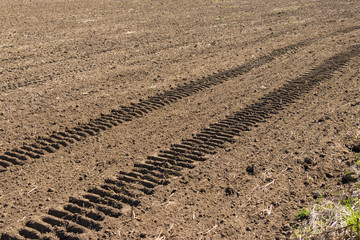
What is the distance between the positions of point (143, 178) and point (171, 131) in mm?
1552

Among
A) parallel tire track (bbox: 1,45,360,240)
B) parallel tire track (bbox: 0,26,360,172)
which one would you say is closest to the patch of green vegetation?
parallel tire track (bbox: 1,45,360,240)

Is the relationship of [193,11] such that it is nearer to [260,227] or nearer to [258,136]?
[258,136]

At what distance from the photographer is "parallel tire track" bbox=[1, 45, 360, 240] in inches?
160

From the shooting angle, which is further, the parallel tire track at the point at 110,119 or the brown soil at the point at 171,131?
the parallel tire track at the point at 110,119

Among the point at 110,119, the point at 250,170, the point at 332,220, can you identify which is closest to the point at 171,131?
the point at 110,119

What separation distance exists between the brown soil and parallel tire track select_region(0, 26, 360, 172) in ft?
0.08

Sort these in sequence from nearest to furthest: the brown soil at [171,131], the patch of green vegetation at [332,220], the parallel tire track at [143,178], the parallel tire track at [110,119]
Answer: the patch of green vegetation at [332,220] → the parallel tire track at [143,178] → the brown soil at [171,131] → the parallel tire track at [110,119]

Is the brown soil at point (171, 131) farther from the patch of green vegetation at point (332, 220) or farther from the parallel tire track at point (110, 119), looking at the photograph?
the patch of green vegetation at point (332, 220)

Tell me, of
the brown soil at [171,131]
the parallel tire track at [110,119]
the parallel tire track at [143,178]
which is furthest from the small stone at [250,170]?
the parallel tire track at [110,119]

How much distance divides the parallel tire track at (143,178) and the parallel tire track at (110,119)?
4.44 feet

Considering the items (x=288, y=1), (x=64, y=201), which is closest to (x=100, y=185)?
(x=64, y=201)

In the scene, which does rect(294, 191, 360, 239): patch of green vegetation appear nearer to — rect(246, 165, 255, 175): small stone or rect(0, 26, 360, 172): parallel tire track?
rect(246, 165, 255, 175): small stone

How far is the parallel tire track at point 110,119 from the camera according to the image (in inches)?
221

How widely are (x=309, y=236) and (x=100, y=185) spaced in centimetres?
254
